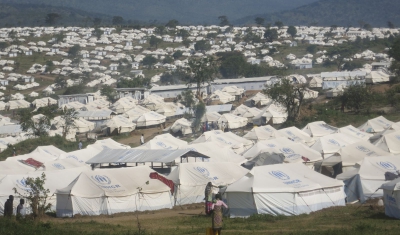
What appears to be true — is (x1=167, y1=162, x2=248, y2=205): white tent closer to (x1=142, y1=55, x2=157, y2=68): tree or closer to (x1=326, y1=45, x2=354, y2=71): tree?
(x1=326, y1=45, x2=354, y2=71): tree

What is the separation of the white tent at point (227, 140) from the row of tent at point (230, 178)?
4140 mm

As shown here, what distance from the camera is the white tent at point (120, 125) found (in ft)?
174

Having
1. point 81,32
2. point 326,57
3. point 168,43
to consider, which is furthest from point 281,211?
point 81,32

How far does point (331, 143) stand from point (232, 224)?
15.5m

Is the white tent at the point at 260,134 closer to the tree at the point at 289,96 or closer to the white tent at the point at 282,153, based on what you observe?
the tree at the point at 289,96

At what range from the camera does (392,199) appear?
18297 mm

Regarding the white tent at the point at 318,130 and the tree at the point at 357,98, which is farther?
the tree at the point at 357,98

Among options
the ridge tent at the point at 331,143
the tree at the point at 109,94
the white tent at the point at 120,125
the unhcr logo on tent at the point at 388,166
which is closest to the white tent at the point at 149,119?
the white tent at the point at 120,125

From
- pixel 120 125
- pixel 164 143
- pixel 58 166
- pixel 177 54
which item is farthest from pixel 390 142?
pixel 177 54

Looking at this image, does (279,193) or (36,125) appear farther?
(36,125)

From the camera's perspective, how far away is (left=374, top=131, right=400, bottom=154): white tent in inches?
1193

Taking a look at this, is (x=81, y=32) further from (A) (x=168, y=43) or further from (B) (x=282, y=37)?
(B) (x=282, y=37)

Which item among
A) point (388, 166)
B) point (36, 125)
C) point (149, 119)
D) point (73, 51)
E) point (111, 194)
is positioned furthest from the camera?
point (73, 51)

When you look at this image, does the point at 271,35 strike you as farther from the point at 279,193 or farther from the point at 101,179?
the point at 279,193
